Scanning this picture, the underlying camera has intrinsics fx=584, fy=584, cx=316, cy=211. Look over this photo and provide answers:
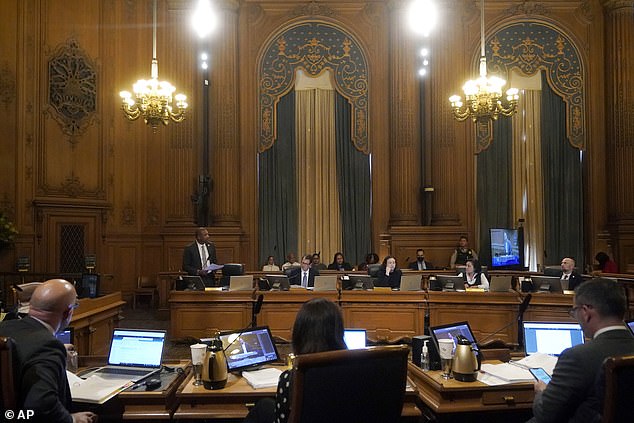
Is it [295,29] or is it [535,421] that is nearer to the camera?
[535,421]

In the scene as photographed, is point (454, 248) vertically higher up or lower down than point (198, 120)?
lower down

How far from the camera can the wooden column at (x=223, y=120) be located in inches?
457

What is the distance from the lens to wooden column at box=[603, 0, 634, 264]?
11.5m

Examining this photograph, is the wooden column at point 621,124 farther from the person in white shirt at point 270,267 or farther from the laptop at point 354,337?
the laptop at point 354,337

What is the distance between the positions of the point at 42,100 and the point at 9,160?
1210 mm

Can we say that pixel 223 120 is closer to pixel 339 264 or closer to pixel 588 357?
pixel 339 264

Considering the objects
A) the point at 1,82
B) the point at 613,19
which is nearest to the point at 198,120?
the point at 1,82

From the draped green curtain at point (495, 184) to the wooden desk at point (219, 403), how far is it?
9.27m

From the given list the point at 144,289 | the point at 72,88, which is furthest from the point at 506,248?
the point at 72,88

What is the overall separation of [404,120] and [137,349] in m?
8.99

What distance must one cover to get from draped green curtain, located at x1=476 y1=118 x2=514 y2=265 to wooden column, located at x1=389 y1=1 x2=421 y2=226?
1.38m

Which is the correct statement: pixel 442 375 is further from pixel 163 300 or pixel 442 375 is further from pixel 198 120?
pixel 198 120

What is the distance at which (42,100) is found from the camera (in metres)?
10.1

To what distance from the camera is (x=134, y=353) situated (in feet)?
11.8
